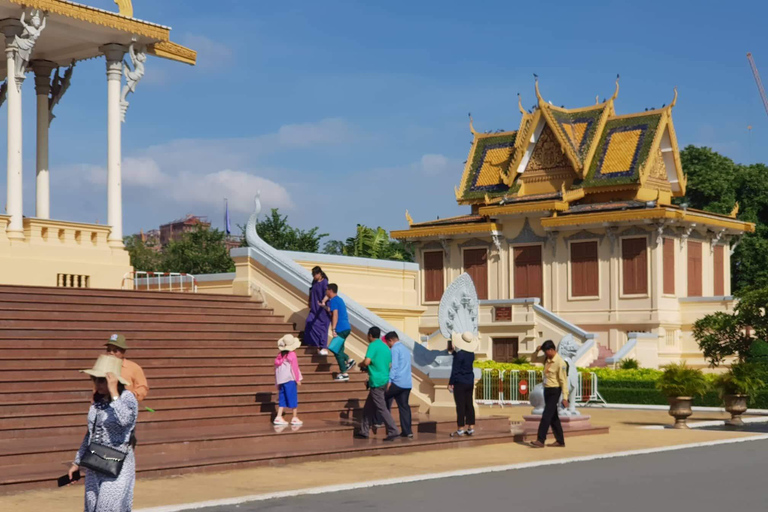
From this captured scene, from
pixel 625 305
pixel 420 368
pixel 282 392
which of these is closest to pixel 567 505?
pixel 282 392

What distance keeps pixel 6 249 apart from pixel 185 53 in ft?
22.2

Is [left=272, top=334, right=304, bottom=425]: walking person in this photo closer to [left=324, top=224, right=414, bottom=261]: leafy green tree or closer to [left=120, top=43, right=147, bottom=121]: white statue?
[left=120, top=43, right=147, bottom=121]: white statue

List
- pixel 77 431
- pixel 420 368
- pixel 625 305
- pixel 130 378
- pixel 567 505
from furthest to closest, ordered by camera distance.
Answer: pixel 625 305 → pixel 420 368 → pixel 77 431 → pixel 130 378 → pixel 567 505

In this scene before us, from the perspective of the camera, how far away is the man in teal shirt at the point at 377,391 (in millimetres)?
15469

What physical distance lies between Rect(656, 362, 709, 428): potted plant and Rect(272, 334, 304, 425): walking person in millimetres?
8015

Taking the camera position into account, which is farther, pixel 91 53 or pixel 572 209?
pixel 572 209

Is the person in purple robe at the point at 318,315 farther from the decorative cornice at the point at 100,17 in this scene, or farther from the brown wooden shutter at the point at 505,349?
the brown wooden shutter at the point at 505,349

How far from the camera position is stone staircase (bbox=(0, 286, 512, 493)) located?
13.1 metres

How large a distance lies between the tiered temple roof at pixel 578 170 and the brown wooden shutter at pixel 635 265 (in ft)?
4.52

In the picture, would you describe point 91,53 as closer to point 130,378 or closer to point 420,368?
point 420,368

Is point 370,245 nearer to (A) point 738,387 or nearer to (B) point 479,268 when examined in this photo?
(B) point 479,268

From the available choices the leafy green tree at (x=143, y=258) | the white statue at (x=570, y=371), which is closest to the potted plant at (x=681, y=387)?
the white statue at (x=570, y=371)

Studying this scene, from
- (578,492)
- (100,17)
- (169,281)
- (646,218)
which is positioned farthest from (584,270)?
(578,492)

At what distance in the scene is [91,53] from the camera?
2519 centimetres
